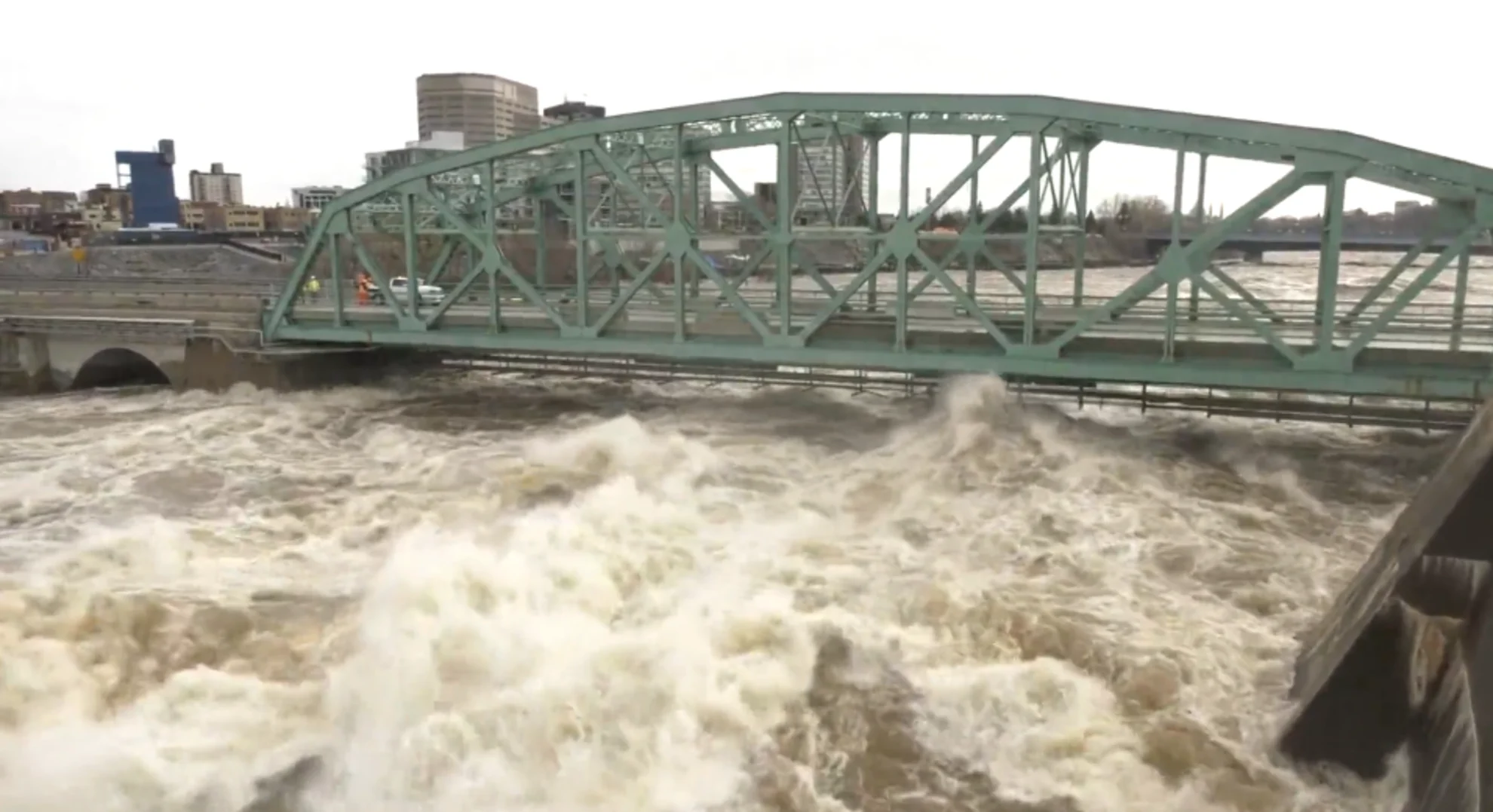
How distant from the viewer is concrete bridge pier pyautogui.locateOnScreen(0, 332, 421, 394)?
2973 centimetres

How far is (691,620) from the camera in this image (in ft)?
42.0

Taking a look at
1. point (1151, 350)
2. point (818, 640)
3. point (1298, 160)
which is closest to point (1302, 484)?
point (1151, 350)

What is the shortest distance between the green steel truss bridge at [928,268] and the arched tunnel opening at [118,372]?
546 cm

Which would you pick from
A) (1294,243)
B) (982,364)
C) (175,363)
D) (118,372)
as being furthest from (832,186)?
(1294,243)

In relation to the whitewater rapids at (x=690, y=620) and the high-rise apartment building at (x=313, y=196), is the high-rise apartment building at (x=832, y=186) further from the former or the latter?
the high-rise apartment building at (x=313, y=196)

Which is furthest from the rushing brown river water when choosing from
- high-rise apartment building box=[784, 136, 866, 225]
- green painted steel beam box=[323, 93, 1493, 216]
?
high-rise apartment building box=[784, 136, 866, 225]

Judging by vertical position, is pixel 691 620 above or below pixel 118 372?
below

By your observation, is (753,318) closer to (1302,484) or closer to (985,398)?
(985,398)

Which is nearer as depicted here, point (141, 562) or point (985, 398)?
point (141, 562)

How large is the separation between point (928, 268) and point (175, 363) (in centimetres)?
2289

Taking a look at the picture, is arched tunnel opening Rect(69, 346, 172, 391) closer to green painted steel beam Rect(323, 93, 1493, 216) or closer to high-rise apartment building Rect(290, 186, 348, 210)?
green painted steel beam Rect(323, 93, 1493, 216)

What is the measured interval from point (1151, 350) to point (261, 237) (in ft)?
342

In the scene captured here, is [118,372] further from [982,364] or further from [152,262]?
[152,262]

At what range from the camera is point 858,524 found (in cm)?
1691
